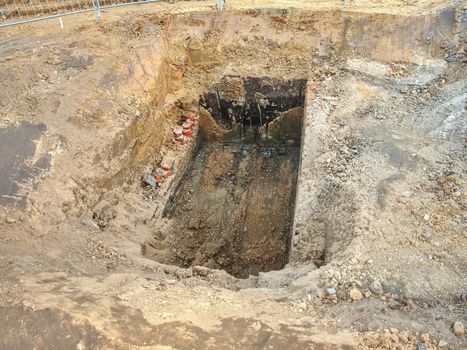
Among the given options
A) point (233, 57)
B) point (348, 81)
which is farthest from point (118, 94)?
point (348, 81)

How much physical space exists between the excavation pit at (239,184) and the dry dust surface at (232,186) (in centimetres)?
7

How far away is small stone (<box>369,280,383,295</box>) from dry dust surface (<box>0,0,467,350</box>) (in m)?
0.04

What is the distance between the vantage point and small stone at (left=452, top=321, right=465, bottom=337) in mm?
3533

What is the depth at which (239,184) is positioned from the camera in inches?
325

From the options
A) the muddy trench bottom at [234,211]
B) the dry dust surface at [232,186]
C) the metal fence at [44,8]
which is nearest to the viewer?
the dry dust surface at [232,186]

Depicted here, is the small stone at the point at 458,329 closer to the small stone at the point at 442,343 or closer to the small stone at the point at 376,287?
the small stone at the point at 442,343

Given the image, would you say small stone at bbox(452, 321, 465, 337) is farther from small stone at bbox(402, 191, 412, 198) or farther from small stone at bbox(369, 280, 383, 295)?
small stone at bbox(402, 191, 412, 198)

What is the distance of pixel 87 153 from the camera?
625 cm

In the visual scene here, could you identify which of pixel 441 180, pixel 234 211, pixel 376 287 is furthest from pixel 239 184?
pixel 376 287

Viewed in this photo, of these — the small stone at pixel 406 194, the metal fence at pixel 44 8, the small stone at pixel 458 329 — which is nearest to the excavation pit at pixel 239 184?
the small stone at pixel 406 194

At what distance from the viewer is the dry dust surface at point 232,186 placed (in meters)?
3.66

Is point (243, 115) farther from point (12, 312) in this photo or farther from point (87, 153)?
point (12, 312)

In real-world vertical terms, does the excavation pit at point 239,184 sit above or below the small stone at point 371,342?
above

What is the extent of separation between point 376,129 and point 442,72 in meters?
2.15
